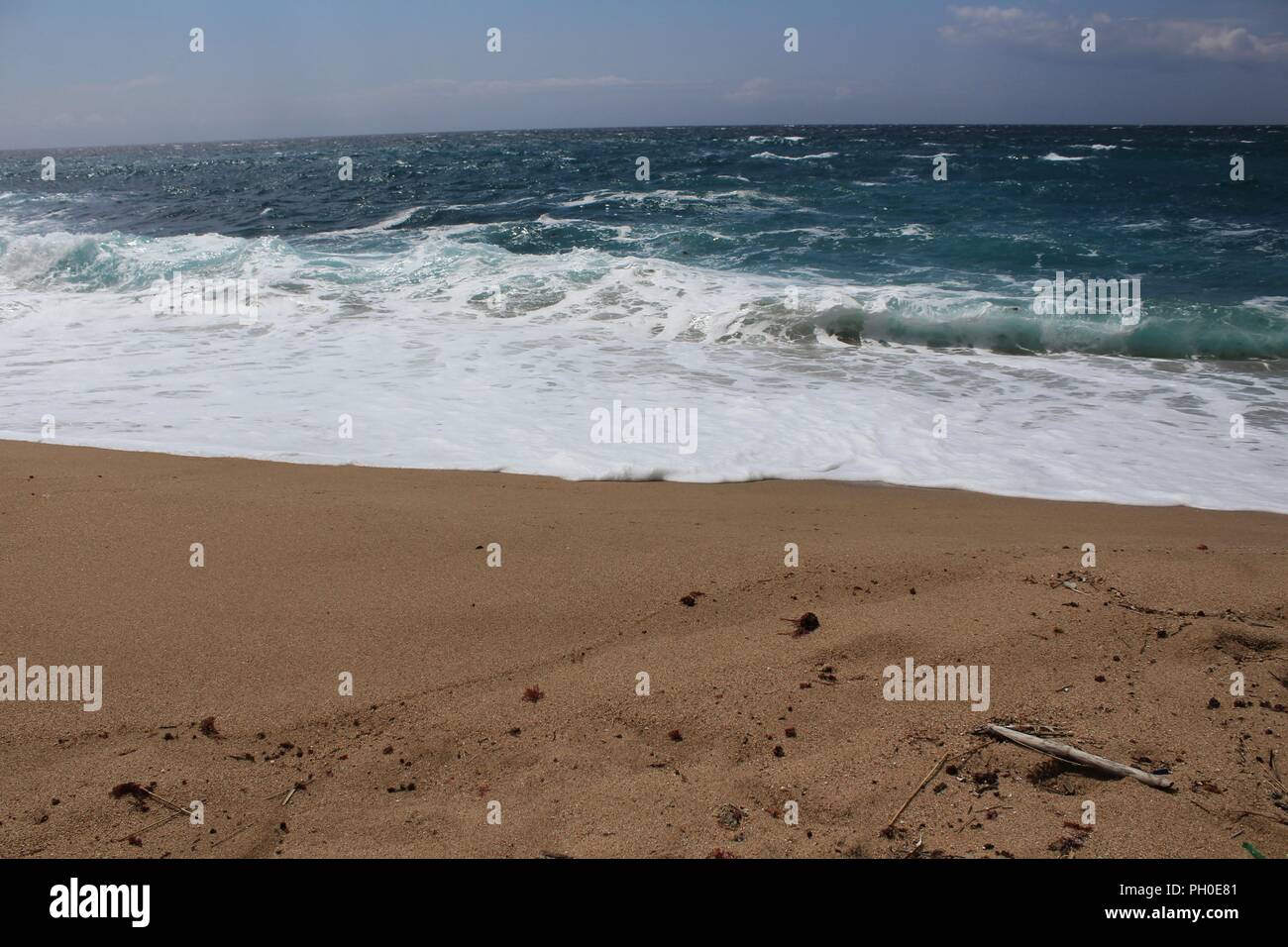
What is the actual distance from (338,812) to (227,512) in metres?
2.79

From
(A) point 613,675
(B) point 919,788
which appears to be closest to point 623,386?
(A) point 613,675

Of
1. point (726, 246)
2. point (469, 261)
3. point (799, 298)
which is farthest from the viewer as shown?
point (726, 246)

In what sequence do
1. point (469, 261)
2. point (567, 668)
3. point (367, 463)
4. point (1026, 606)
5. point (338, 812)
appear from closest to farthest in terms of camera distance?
point (338, 812)
point (567, 668)
point (1026, 606)
point (367, 463)
point (469, 261)

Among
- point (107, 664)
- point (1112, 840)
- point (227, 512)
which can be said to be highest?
point (227, 512)

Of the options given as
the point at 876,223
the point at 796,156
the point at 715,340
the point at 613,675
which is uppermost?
the point at 796,156

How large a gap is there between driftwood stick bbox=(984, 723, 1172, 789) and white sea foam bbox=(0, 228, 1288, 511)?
10.4 feet

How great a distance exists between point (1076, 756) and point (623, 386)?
18.7 ft

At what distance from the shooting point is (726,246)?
1591cm

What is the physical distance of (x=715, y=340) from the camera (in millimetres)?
10203

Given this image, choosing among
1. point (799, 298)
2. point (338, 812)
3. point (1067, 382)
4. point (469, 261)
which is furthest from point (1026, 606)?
point (469, 261)

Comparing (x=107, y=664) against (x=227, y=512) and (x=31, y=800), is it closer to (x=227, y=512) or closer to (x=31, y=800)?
(x=31, y=800)

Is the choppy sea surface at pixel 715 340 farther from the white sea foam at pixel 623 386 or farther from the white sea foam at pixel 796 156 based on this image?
the white sea foam at pixel 796 156

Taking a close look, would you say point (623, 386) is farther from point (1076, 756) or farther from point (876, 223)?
point (876, 223)

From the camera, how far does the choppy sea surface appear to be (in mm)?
6305
